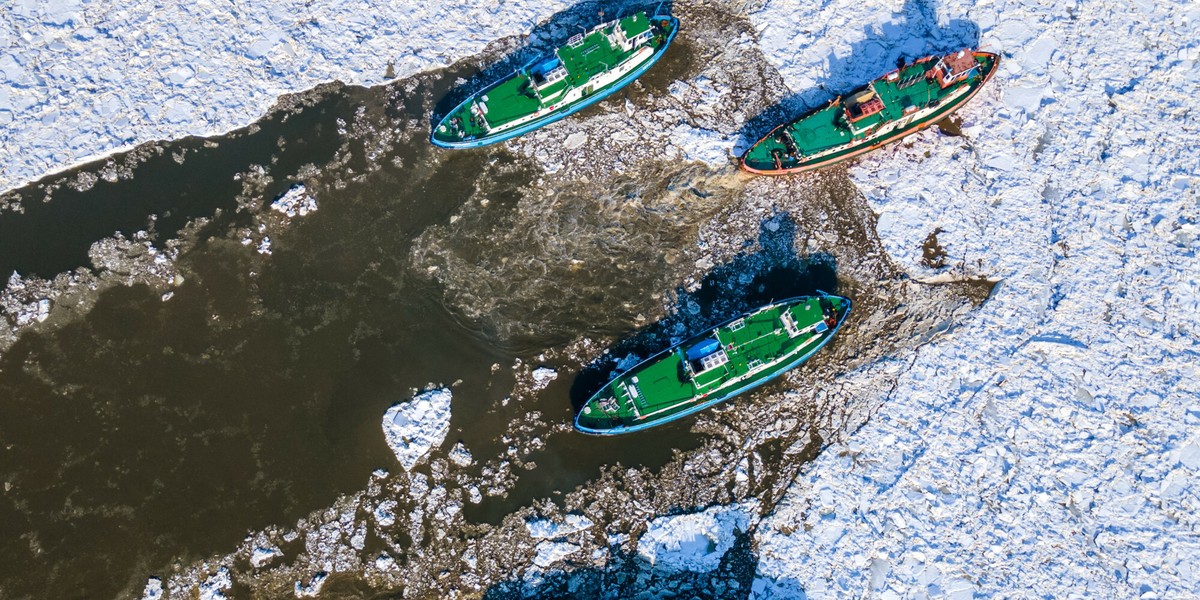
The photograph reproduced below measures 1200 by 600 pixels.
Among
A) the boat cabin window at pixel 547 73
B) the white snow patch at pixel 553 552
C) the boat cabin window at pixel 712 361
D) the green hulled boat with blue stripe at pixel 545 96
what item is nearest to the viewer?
the boat cabin window at pixel 712 361

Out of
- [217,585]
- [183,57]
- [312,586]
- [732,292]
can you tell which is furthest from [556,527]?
[183,57]

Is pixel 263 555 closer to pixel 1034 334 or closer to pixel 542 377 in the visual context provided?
pixel 542 377

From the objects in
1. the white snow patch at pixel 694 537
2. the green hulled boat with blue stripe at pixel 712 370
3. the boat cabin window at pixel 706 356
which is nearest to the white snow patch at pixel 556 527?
the white snow patch at pixel 694 537

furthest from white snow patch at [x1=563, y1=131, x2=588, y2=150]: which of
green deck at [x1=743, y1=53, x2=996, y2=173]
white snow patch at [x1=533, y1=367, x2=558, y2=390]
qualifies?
white snow patch at [x1=533, y1=367, x2=558, y2=390]

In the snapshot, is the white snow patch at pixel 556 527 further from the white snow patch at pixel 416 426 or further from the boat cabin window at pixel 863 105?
the boat cabin window at pixel 863 105

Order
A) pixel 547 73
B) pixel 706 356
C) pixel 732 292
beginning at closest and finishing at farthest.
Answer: pixel 706 356
pixel 732 292
pixel 547 73

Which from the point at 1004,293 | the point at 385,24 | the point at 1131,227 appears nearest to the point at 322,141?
the point at 385,24
